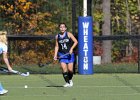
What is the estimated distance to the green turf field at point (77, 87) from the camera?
12996 mm

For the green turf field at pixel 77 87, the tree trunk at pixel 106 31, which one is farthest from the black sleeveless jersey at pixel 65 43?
the tree trunk at pixel 106 31

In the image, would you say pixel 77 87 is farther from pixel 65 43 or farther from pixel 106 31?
pixel 106 31

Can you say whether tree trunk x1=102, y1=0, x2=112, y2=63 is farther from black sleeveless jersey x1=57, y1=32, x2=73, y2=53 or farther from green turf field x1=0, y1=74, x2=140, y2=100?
black sleeveless jersey x1=57, y1=32, x2=73, y2=53

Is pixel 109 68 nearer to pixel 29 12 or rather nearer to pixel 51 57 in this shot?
pixel 51 57

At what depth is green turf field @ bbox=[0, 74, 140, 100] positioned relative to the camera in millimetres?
12996

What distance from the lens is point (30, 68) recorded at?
1986cm

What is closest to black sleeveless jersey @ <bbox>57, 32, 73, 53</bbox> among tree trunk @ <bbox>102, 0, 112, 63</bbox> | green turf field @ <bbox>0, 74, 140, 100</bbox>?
green turf field @ <bbox>0, 74, 140, 100</bbox>

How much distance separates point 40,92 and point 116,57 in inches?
264

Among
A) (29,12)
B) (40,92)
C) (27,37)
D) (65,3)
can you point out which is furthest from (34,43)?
(40,92)

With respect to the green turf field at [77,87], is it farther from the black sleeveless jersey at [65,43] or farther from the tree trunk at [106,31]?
the tree trunk at [106,31]

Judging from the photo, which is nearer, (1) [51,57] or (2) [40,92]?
(2) [40,92]

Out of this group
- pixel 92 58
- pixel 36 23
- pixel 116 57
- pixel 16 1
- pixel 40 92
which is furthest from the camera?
pixel 16 1

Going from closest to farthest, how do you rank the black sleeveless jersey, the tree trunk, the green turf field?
1. the green turf field
2. the black sleeveless jersey
3. the tree trunk

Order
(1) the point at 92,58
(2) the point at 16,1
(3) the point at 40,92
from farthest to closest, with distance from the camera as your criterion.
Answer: (2) the point at 16,1
(1) the point at 92,58
(3) the point at 40,92
